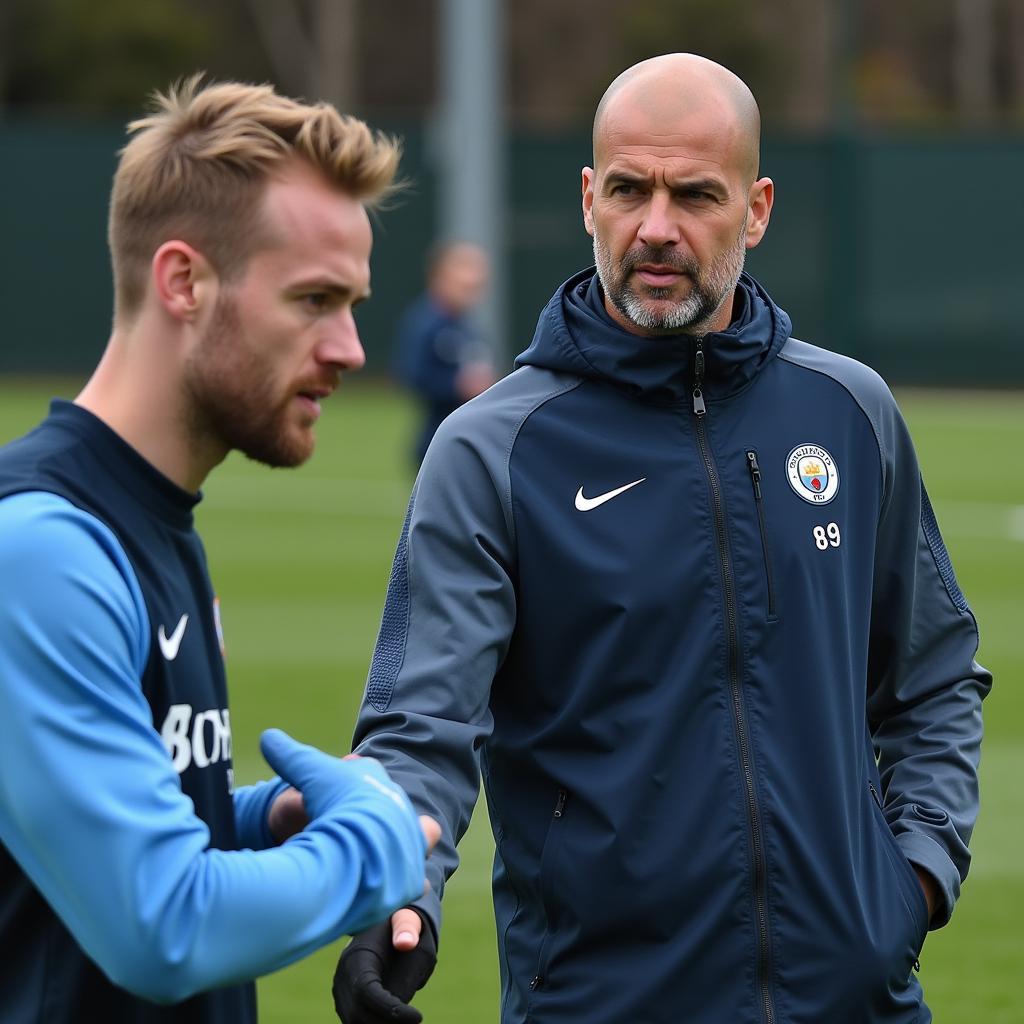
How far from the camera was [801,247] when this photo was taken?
33.8 metres

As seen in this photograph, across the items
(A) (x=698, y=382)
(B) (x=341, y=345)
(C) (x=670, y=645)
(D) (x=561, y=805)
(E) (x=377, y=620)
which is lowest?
(E) (x=377, y=620)

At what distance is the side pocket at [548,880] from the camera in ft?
11.3

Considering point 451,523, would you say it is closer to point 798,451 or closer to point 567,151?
point 798,451

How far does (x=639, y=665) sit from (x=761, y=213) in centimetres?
100

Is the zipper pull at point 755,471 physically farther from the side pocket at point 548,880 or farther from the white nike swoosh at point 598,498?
the side pocket at point 548,880

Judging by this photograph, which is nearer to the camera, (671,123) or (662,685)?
(662,685)

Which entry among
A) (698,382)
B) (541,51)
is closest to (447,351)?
(698,382)

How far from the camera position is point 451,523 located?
3.50 meters

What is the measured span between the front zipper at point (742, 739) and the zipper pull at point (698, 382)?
2.4 inches

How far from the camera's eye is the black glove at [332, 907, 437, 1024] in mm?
3045

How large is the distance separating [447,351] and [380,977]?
623 inches

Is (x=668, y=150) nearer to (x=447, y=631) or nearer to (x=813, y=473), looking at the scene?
(x=813, y=473)

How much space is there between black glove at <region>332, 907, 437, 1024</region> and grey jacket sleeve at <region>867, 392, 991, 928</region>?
3.24 ft

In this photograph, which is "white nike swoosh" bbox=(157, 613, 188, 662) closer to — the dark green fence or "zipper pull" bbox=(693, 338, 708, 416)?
"zipper pull" bbox=(693, 338, 708, 416)
